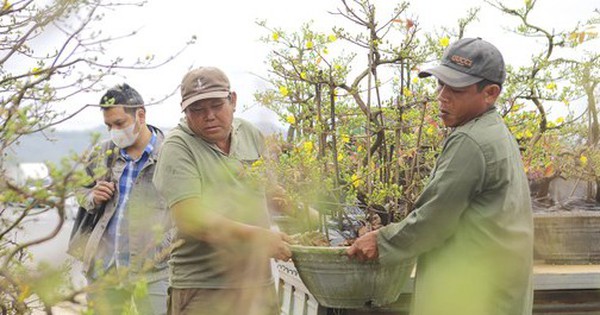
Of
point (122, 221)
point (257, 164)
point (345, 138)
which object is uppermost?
point (345, 138)

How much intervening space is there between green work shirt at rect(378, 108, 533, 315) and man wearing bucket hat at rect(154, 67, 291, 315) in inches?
24.4

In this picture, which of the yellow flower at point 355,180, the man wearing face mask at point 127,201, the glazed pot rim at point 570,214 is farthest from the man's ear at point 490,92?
the man wearing face mask at point 127,201

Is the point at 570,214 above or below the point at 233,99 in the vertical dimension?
below

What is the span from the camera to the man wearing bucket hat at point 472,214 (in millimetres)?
2891

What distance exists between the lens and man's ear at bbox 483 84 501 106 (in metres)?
3.04

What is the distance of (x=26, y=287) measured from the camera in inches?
66.1

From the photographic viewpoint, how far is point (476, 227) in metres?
2.92

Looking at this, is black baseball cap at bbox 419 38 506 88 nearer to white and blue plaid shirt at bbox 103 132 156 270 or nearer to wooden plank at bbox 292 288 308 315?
wooden plank at bbox 292 288 308 315

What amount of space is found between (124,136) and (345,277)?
1.73m

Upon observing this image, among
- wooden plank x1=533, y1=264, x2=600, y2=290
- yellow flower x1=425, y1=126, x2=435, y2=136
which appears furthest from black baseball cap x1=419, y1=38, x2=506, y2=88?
wooden plank x1=533, y1=264, x2=600, y2=290

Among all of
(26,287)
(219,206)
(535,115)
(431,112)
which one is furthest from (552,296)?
(26,287)

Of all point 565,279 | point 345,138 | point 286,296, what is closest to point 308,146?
point 345,138

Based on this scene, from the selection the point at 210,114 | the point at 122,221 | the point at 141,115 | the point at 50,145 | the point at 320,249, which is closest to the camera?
the point at 50,145

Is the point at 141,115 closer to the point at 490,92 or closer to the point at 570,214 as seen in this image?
the point at 490,92
